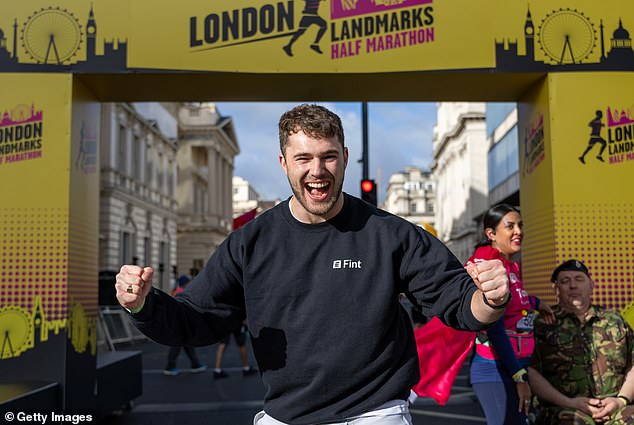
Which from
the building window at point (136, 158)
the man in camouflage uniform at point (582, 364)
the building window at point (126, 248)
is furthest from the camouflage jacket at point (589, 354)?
the building window at point (136, 158)

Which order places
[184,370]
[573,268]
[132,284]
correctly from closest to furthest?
[132,284] → [573,268] → [184,370]

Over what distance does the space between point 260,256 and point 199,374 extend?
34.1 ft

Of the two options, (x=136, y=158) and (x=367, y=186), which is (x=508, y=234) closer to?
(x=367, y=186)

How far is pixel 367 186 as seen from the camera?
41.9 feet

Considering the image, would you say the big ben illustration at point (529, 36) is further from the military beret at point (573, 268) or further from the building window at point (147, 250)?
the building window at point (147, 250)

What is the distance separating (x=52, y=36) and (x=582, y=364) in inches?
200

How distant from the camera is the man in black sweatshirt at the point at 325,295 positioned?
8.50 ft

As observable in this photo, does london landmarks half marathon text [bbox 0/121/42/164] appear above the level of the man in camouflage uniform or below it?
above

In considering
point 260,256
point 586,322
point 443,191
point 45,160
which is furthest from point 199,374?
point 443,191

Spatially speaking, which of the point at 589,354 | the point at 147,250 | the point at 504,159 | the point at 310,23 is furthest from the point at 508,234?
the point at 147,250

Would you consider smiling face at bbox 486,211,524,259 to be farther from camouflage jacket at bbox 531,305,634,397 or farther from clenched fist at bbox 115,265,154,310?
clenched fist at bbox 115,265,154,310

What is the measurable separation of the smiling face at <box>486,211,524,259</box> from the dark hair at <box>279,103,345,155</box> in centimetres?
223

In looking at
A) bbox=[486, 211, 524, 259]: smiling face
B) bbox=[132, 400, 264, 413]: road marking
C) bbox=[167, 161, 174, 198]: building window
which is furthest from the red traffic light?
bbox=[167, 161, 174, 198]: building window

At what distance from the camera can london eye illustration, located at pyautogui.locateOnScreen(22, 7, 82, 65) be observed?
6258 millimetres
